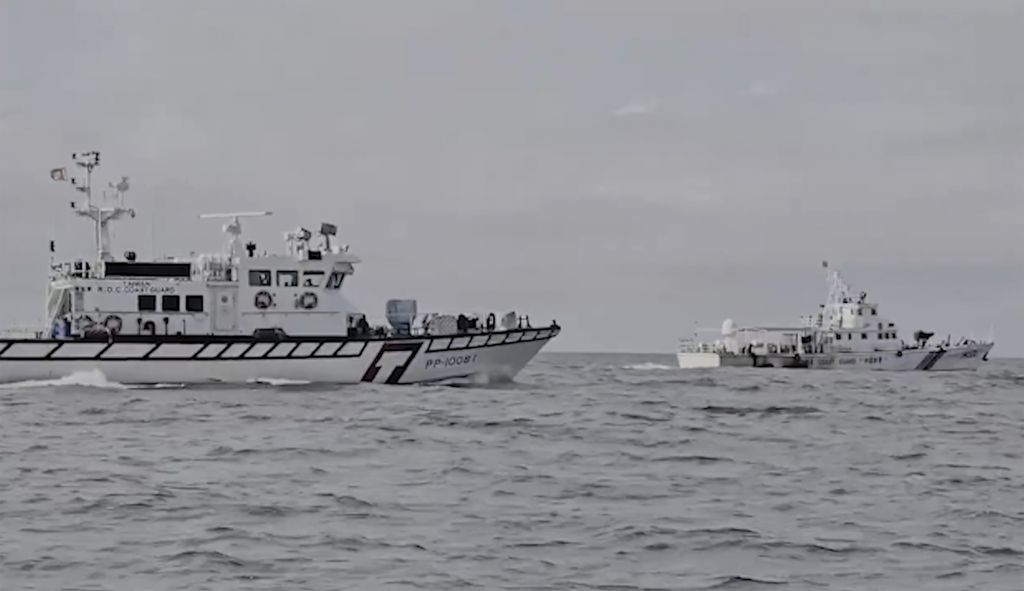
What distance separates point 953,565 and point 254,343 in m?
Result: 35.0

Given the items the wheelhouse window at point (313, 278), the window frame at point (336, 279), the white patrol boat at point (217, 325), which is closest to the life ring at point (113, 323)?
the white patrol boat at point (217, 325)

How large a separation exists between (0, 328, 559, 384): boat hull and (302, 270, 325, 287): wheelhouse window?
274 centimetres

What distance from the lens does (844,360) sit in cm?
10394

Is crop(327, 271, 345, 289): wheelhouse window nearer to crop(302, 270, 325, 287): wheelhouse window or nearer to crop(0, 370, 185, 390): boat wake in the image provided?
crop(302, 270, 325, 287): wheelhouse window

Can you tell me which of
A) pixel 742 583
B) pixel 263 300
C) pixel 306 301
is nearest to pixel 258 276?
pixel 263 300

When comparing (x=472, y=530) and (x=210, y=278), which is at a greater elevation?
(x=210, y=278)

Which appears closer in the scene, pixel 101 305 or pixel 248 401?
pixel 248 401

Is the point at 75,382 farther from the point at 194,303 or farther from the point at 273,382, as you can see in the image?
the point at 273,382

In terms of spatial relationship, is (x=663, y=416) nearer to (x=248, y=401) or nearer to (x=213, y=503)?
(x=248, y=401)

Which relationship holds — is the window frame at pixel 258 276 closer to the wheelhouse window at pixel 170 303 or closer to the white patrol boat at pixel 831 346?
the wheelhouse window at pixel 170 303

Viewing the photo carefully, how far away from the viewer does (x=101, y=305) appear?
166 feet

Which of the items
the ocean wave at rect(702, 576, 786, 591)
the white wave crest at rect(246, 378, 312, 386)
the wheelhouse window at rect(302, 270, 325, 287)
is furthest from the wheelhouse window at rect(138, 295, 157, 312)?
the ocean wave at rect(702, 576, 786, 591)

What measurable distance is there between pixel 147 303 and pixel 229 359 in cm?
386

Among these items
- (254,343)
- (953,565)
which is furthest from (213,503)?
(254,343)
